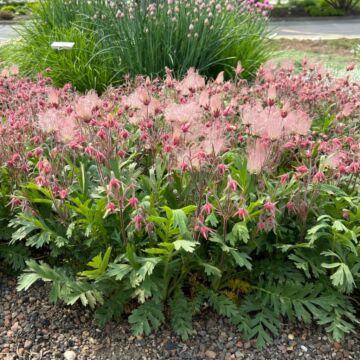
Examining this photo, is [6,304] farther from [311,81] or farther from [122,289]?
[311,81]

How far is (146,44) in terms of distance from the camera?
562cm

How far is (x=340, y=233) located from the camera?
2.53 m

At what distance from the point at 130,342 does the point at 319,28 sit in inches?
738

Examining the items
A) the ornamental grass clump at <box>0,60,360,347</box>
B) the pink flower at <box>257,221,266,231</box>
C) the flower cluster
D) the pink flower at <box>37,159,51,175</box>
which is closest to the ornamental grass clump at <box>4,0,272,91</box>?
the flower cluster

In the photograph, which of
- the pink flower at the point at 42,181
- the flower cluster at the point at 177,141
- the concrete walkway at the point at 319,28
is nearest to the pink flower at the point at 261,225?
the flower cluster at the point at 177,141

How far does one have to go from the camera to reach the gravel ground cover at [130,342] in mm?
2377

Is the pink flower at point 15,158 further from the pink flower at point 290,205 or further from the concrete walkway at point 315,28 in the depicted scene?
the concrete walkway at point 315,28

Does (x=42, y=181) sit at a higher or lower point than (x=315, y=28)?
higher

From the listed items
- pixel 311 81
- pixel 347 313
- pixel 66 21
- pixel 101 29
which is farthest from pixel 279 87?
pixel 66 21

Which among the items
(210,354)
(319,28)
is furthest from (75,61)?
(319,28)

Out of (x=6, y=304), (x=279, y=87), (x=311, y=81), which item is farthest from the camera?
(x=311, y=81)

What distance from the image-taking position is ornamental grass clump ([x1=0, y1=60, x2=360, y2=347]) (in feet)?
7.53

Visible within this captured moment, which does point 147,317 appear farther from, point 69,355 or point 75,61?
point 75,61

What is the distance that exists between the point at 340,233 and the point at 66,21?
558cm
